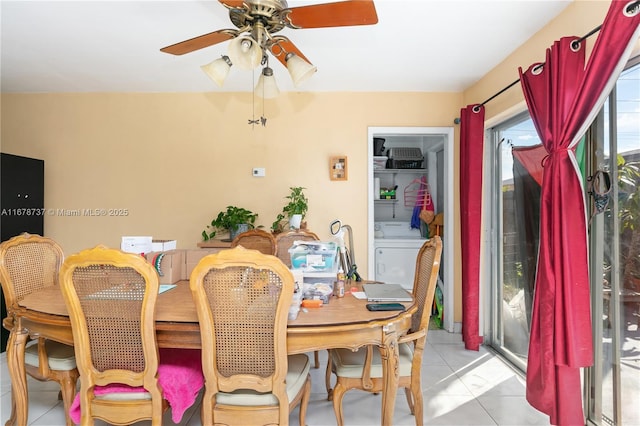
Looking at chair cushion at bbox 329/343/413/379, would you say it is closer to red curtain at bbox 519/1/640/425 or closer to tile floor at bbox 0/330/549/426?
tile floor at bbox 0/330/549/426

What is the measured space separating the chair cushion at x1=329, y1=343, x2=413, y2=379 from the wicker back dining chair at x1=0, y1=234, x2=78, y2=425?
146 centimetres

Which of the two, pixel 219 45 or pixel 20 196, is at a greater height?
pixel 219 45

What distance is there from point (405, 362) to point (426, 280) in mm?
461

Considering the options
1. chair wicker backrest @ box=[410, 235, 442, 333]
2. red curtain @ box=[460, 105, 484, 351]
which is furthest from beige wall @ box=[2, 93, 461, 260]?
chair wicker backrest @ box=[410, 235, 442, 333]

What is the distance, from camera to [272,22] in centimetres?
155

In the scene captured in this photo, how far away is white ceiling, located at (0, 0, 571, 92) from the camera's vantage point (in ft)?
6.79

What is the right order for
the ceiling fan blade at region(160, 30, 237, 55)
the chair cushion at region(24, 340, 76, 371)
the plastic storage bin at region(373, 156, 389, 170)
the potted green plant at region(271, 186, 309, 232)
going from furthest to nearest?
the plastic storage bin at region(373, 156, 389, 170), the potted green plant at region(271, 186, 309, 232), the chair cushion at region(24, 340, 76, 371), the ceiling fan blade at region(160, 30, 237, 55)

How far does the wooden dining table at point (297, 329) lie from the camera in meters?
1.46

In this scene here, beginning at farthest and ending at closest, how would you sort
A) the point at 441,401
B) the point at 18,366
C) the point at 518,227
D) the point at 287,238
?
the point at 287,238
the point at 518,227
the point at 441,401
the point at 18,366

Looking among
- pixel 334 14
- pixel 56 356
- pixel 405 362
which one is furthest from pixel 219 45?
pixel 405 362

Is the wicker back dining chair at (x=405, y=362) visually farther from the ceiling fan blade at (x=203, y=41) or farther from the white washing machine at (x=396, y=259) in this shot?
the white washing machine at (x=396, y=259)

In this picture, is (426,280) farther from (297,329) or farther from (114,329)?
(114,329)

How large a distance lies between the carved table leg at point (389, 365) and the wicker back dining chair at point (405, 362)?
4.3 inches

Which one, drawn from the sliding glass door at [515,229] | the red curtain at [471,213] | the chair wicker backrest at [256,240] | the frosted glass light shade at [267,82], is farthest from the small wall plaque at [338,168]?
the frosted glass light shade at [267,82]
